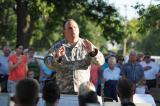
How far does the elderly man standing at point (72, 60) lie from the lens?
736 centimetres

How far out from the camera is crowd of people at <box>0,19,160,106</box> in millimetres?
4832

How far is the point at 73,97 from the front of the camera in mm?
6598

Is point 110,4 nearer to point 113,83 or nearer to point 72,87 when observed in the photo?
point 113,83

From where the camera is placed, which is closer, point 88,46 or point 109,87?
point 88,46

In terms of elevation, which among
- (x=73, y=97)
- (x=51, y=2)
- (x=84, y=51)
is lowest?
(x=73, y=97)

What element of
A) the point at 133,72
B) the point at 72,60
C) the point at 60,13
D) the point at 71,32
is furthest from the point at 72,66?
the point at 60,13

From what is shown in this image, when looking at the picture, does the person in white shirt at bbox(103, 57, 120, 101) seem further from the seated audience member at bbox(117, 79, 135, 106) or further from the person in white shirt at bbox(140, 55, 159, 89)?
the seated audience member at bbox(117, 79, 135, 106)

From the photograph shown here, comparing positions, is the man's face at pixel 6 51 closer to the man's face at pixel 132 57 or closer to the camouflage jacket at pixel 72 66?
the man's face at pixel 132 57

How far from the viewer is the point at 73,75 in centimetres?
743

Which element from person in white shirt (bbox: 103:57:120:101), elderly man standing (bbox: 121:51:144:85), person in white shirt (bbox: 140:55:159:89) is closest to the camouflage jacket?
person in white shirt (bbox: 103:57:120:101)

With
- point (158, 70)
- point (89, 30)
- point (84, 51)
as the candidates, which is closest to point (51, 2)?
point (158, 70)

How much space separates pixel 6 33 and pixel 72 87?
1212 inches

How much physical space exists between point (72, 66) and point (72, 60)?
0.25ft

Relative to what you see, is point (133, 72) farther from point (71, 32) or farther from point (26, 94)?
point (26, 94)
